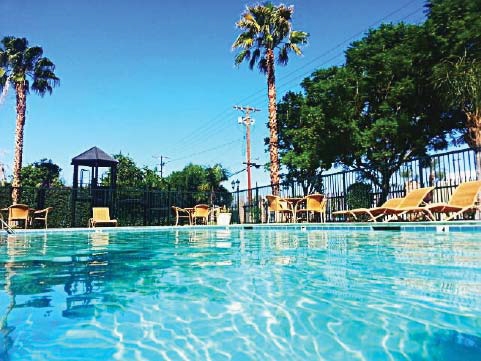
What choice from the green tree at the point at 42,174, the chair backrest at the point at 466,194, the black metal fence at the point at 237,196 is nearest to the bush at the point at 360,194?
the black metal fence at the point at 237,196

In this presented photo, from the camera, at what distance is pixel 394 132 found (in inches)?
617

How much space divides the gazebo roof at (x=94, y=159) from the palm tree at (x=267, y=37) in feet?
24.6

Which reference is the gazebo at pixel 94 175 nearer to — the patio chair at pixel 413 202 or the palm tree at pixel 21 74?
the palm tree at pixel 21 74

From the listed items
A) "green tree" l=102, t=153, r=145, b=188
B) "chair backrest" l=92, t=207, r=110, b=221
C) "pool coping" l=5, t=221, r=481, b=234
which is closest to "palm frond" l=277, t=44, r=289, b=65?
"pool coping" l=5, t=221, r=481, b=234

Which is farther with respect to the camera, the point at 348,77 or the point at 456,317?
the point at 348,77

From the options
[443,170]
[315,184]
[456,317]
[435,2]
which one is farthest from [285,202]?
[456,317]

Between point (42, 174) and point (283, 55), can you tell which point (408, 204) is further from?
point (42, 174)

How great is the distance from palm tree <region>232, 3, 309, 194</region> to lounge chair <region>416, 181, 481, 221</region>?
10317 millimetres

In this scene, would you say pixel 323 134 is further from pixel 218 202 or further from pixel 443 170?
pixel 443 170

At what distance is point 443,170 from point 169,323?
9135 millimetres

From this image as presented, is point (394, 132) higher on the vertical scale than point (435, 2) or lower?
lower

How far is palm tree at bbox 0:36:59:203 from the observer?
17.7m

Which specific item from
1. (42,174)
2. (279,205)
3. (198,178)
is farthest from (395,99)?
(42,174)

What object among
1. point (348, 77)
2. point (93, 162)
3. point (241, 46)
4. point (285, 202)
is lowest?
point (285, 202)
